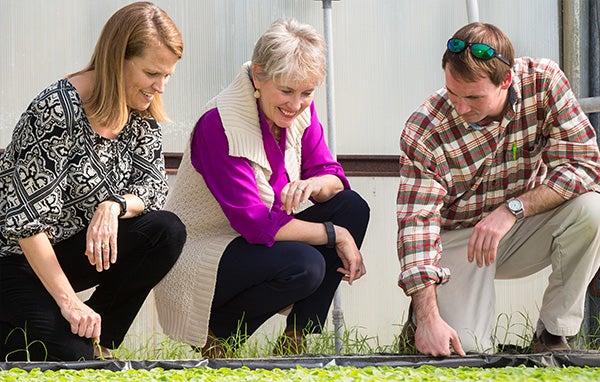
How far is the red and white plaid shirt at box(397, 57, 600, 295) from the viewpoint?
10.8 ft

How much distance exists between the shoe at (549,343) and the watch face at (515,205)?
464 millimetres

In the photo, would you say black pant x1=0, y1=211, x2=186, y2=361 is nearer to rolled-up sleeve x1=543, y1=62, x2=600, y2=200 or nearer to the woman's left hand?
the woman's left hand

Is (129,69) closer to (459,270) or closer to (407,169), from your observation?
(407,169)

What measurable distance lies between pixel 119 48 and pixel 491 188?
1.41 metres

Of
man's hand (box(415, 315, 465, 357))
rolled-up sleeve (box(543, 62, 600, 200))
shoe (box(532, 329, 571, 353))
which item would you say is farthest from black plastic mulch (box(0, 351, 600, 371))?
rolled-up sleeve (box(543, 62, 600, 200))

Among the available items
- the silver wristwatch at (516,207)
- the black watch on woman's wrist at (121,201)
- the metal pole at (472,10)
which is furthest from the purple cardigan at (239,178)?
the metal pole at (472,10)

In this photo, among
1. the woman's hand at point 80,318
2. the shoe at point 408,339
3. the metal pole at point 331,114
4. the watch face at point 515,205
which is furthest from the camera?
the metal pole at point 331,114

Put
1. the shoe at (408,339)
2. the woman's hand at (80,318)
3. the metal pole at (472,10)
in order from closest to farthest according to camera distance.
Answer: the woman's hand at (80,318) → the shoe at (408,339) → the metal pole at (472,10)

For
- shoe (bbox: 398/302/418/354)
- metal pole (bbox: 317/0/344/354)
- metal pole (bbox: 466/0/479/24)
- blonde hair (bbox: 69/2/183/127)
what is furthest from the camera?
metal pole (bbox: 466/0/479/24)

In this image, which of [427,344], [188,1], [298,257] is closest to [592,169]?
[427,344]

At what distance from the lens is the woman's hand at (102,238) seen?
9.53 feet

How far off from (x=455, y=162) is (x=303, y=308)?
29.7 inches

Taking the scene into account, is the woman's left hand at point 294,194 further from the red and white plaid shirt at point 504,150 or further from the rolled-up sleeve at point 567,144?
the rolled-up sleeve at point 567,144

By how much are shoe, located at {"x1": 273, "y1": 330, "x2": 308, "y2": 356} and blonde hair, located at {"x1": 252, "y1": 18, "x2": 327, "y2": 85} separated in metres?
0.89
